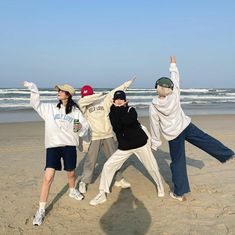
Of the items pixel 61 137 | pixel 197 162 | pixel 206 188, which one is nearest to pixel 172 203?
pixel 206 188

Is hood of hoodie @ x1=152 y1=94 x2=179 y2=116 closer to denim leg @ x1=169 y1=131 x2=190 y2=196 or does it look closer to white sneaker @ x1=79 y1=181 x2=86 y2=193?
denim leg @ x1=169 y1=131 x2=190 y2=196

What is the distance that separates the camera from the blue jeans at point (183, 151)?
18.0 ft

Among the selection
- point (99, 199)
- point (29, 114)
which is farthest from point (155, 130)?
point (29, 114)

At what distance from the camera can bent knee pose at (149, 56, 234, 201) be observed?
5387 mm

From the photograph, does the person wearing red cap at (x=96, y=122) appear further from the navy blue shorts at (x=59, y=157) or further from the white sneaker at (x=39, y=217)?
the white sneaker at (x=39, y=217)

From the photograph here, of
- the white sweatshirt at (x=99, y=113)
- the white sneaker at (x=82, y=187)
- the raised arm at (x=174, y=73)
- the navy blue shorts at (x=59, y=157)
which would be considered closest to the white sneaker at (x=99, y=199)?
the white sneaker at (x=82, y=187)

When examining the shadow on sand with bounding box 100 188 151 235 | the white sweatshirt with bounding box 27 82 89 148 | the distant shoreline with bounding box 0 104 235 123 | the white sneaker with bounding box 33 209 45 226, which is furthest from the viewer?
the distant shoreline with bounding box 0 104 235 123

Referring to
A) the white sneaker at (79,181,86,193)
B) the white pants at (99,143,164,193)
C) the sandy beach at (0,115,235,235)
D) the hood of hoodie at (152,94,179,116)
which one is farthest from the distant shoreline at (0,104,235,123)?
the hood of hoodie at (152,94,179,116)

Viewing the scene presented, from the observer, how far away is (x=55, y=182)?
258 inches

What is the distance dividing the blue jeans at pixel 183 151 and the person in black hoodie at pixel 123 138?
389 mm

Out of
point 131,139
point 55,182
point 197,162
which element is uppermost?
point 131,139

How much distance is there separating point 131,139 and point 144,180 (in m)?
1.63

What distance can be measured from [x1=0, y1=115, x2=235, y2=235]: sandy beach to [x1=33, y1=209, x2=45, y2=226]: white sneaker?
0.08 metres

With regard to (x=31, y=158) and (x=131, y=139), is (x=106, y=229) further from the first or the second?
(x=31, y=158)
